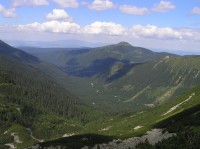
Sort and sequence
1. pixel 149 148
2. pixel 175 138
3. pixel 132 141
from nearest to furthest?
1. pixel 149 148
2. pixel 175 138
3. pixel 132 141

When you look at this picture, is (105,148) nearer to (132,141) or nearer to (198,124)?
(132,141)

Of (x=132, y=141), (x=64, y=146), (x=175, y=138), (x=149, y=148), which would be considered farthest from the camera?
(x=64, y=146)

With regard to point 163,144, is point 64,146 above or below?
below

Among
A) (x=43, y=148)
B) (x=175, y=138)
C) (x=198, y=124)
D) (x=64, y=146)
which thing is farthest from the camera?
(x=43, y=148)

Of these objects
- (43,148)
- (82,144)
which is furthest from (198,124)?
(43,148)

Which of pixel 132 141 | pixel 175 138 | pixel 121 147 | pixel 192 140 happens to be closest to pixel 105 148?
pixel 121 147

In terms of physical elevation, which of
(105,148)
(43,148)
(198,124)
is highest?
(198,124)

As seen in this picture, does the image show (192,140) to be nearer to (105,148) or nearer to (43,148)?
(105,148)

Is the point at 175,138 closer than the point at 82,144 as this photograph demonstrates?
Yes

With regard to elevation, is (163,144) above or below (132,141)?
above
